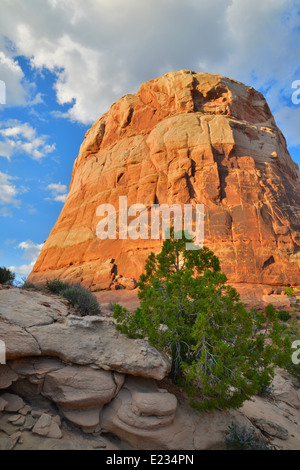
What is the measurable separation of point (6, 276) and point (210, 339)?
7364mm

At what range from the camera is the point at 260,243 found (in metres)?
20.6

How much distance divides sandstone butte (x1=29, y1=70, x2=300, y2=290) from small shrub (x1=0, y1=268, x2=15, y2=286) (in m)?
14.0

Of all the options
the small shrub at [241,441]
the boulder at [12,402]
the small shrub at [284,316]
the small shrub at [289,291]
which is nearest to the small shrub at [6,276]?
the boulder at [12,402]

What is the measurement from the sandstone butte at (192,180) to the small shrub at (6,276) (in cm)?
1402

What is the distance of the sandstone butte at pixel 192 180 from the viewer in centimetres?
2097

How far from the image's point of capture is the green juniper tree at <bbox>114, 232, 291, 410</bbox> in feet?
14.8

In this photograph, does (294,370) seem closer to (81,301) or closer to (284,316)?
(284,316)

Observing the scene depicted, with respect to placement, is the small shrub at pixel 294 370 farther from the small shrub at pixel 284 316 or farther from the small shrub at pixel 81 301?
the small shrub at pixel 81 301

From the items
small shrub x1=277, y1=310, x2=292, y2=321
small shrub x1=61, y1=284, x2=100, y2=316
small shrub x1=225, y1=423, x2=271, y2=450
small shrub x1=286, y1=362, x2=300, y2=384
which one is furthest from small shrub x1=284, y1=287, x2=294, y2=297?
small shrub x1=225, y1=423, x2=271, y2=450

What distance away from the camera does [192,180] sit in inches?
964

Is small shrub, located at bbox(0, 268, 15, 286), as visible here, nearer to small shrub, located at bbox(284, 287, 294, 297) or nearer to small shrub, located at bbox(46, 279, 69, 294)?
small shrub, located at bbox(46, 279, 69, 294)

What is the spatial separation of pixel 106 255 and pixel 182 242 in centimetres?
1989

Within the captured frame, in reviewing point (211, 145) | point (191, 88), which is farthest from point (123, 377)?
point (191, 88)
